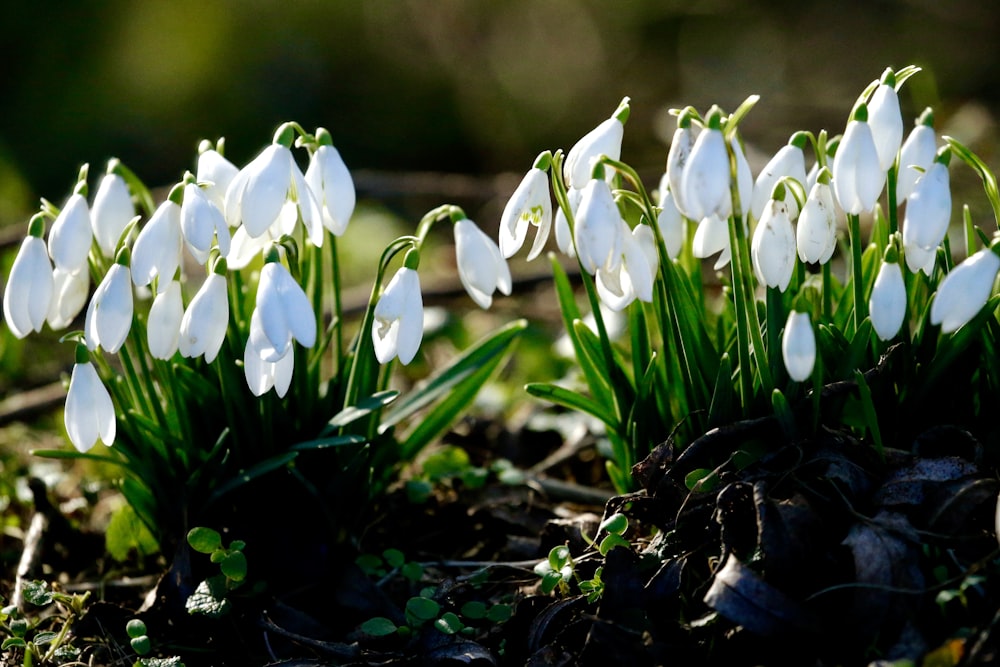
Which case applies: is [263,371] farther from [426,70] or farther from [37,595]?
[426,70]

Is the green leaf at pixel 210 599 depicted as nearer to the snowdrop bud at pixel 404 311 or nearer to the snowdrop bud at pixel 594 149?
the snowdrop bud at pixel 404 311

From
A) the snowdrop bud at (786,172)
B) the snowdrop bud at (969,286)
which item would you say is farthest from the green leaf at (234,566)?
the snowdrop bud at (969,286)

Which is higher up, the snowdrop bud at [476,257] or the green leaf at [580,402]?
the snowdrop bud at [476,257]

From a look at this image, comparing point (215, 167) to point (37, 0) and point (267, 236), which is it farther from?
point (37, 0)

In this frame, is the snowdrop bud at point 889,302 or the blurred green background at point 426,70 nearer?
the snowdrop bud at point 889,302

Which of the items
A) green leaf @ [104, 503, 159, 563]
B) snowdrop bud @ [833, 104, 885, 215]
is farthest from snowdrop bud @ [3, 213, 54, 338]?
snowdrop bud @ [833, 104, 885, 215]

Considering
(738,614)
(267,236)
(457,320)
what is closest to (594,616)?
(738,614)
